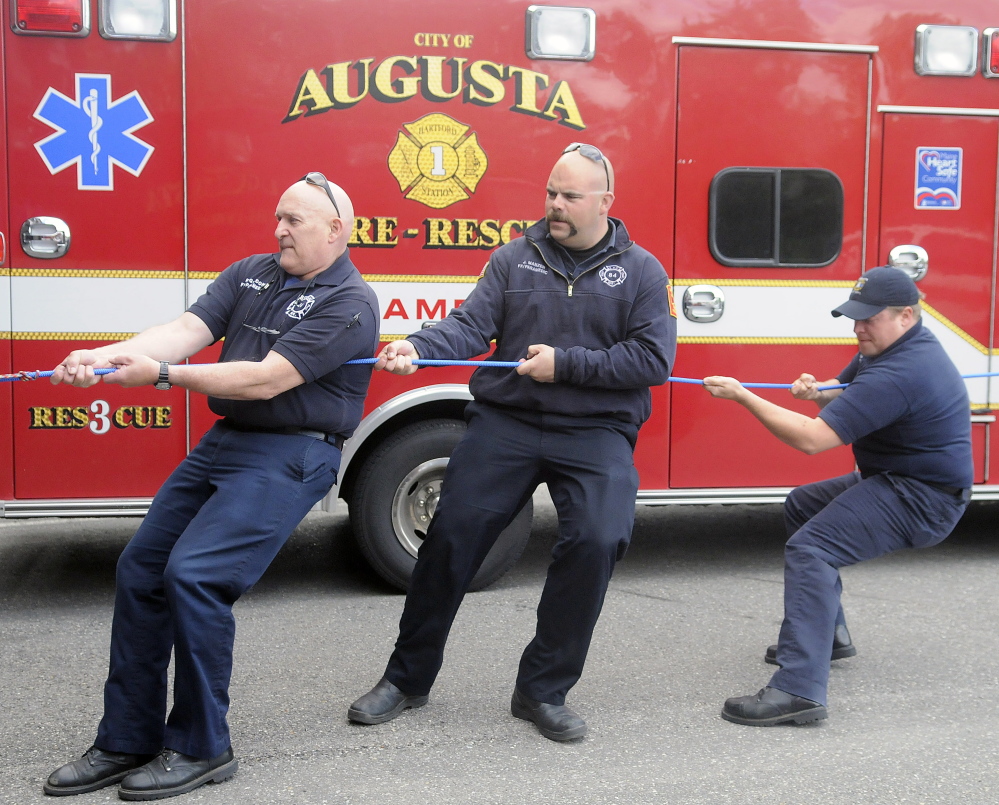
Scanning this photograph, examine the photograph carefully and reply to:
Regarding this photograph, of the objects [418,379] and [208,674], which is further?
[418,379]

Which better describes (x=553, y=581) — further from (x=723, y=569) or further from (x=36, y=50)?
Result: (x=36, y=50)

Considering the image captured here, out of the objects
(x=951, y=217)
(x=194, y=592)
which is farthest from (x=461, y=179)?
(x=194, y=592)

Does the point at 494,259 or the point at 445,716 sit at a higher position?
the point at 494,259

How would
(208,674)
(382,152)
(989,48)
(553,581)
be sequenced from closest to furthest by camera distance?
(208,674) < (553,581) < (382,152) < (989,48)

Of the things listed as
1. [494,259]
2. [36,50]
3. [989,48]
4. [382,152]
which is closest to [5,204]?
[36,50]

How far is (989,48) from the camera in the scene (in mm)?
5719

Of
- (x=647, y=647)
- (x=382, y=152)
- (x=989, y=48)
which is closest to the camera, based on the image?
(x=647, y=647)

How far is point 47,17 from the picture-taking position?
15.9 feet

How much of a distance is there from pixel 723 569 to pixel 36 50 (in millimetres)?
4172

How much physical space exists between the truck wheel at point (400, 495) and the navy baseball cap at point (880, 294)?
6.26ft

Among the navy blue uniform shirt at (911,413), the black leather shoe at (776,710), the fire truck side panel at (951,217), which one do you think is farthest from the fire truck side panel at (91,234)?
the fire truck side panel at (951,217)

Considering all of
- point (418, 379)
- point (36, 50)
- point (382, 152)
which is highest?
point (36, 50)

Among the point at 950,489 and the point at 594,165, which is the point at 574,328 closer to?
the point at 594,165

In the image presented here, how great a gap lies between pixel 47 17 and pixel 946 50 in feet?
14.0
